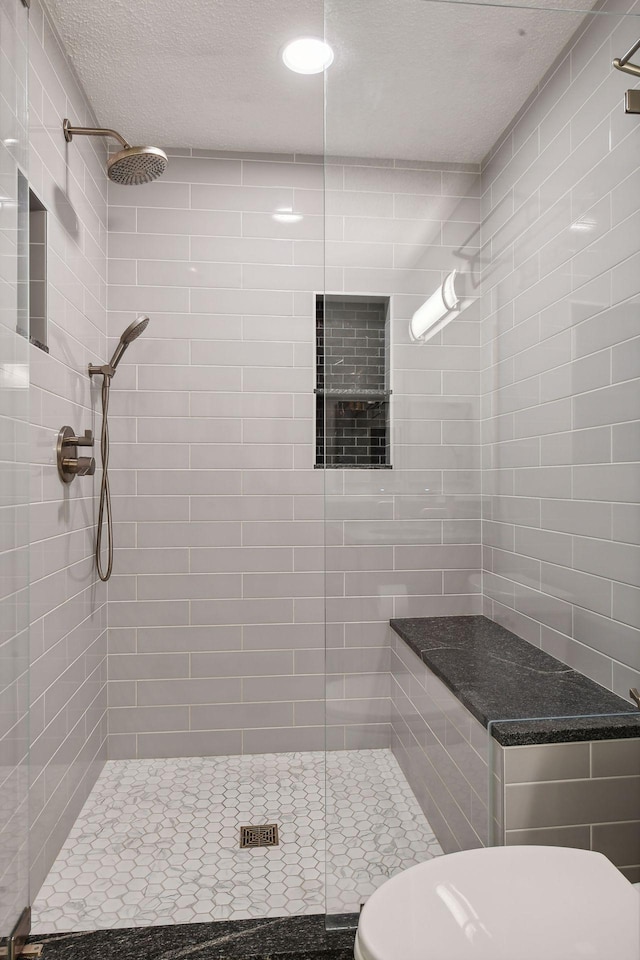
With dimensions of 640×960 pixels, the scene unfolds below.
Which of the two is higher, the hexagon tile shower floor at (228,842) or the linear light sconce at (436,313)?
the linear light sconce at (436,313)

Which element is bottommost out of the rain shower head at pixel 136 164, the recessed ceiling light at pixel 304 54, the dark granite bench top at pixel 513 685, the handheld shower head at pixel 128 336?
the dark granite bench top at pixel 513 685

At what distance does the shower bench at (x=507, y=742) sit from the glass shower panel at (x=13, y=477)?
3.08ft

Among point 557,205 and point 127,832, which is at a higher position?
point 557,205

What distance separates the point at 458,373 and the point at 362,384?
236mm

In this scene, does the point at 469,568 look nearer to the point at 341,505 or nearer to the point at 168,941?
the point at 341,505

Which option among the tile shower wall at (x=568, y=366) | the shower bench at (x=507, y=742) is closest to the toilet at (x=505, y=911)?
the shower bench at (x=507, y=742)

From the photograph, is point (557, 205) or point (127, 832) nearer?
point (557, 205)

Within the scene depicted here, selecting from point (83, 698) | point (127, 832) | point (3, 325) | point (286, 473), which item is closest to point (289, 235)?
point (286, 473)

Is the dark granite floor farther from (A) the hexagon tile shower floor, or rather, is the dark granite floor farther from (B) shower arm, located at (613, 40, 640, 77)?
(B) shower arm, located at (613, 40, 640, 77)

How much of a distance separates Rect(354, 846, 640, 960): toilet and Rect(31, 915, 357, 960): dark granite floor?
63cm

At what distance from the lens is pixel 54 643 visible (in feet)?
6.57

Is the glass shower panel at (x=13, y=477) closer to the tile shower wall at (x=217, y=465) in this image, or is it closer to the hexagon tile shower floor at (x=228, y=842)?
the hexagon tile shower floor at (x=228, y=842)

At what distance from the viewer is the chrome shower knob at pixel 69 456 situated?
2.08 m

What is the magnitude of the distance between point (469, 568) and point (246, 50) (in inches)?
74.7
